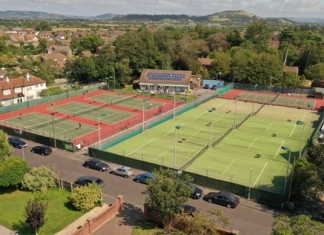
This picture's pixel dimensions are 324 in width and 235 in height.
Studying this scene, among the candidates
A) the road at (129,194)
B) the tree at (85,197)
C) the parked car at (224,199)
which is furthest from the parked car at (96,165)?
the parked car at (224,199)

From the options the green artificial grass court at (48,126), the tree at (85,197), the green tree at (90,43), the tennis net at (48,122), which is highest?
the green tree at (90,43)

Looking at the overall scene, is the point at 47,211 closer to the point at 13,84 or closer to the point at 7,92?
the point at 7,92

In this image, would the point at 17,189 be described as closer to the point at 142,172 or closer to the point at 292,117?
the point at 142,172

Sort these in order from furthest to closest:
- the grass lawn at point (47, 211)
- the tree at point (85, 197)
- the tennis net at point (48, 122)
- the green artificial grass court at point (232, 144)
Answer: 1. the tennis net at point (48, 122)
2. the green artificial grass court at point (232, 144)
3. the tree at point (85, 197)
4. the grass lawn at point (47, 211)

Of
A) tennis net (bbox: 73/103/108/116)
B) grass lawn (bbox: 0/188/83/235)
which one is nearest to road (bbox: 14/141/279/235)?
grass lawn (bbox: 0/188/83/235)

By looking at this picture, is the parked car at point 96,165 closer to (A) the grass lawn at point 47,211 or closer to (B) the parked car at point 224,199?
(A) the grass lawn at point 47,211

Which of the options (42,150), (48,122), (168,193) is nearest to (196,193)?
(168,193)
